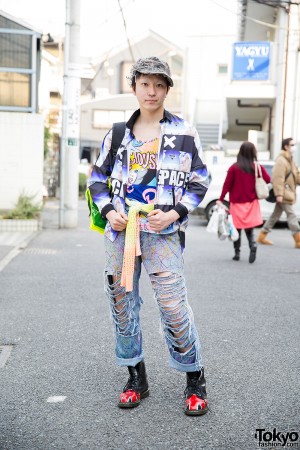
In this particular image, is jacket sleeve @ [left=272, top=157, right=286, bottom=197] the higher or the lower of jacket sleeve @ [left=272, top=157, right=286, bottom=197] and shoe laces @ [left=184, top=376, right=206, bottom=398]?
the higher

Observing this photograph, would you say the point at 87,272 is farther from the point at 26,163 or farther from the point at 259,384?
the point at 26,163

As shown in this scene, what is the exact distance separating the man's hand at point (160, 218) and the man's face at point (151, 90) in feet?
1.84

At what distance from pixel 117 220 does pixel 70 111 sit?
10215mm

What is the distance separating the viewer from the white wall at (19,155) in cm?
1341

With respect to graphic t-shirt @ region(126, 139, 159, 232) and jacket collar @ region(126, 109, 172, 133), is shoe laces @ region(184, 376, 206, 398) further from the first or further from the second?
jacket collar @ region(126, 109, 172, 133)

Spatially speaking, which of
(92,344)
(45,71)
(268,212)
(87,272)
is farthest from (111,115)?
(92,344)

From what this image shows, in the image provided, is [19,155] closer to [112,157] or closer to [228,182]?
[228,182]

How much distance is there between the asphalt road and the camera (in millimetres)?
3135

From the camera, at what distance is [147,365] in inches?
167

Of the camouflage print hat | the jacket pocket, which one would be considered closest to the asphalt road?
the camouflage print hat

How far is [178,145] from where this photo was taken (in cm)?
336

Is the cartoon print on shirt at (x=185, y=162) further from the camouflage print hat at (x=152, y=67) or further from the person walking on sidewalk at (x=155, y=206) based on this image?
the camouflage print hat at (x=152, y=67)

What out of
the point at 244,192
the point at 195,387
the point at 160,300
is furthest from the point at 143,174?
the point at 244,192

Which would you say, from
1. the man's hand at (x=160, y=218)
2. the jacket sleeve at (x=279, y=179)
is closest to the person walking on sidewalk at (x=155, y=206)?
the man's hand at (x=160, y=218)
